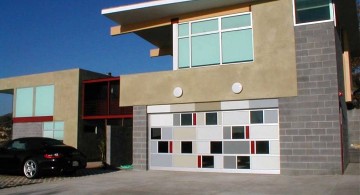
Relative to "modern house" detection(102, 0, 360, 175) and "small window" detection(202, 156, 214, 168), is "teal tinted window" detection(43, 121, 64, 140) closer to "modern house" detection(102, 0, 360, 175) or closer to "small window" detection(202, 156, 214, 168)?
"modern house" detection(102, 0, 360, 175)

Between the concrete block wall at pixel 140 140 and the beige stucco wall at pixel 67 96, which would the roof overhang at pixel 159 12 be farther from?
the beige stucco wall at pixel 67 96

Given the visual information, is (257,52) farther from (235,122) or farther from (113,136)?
(113,136)

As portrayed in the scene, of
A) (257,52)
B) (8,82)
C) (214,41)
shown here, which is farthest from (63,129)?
(257,52)

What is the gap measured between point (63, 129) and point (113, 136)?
21.0 feet

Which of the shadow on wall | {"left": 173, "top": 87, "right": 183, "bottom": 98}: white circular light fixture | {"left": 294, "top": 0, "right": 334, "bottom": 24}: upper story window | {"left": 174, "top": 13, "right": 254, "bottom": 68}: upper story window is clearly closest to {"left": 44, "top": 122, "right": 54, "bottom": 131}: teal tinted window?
the shadow on wall

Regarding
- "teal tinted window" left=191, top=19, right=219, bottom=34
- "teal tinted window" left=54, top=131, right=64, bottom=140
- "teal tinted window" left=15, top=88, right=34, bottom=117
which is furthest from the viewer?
"teal tinted window" left=15, top=88, right=34, bottom=117

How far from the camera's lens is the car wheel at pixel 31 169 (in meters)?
13.8

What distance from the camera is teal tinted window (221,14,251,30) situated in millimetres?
14802

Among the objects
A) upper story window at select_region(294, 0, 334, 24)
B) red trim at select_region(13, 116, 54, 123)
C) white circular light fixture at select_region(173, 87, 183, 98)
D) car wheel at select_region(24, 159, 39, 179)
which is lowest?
car wheel at select_region(24, 159, 39, 179)

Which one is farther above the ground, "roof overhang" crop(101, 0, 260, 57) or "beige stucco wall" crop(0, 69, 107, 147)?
"roof overhang" crop(101, 0, 260, 57)

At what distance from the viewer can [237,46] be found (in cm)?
1486

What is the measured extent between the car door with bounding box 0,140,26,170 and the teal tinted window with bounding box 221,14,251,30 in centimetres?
873

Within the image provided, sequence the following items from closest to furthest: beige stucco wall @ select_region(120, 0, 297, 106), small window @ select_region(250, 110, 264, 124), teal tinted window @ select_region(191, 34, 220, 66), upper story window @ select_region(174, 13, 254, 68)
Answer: beige stucco wall @ select_region(120, 0, 297, 106) < small window @ select_region(250, 110, 264, 124) < upper story window @ select_region(174, 13, 254, 68) < teal tinted window @ select_region(191, 34, 220, 66)

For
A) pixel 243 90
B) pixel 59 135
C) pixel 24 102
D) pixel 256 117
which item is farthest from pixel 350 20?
pixel 24 102
